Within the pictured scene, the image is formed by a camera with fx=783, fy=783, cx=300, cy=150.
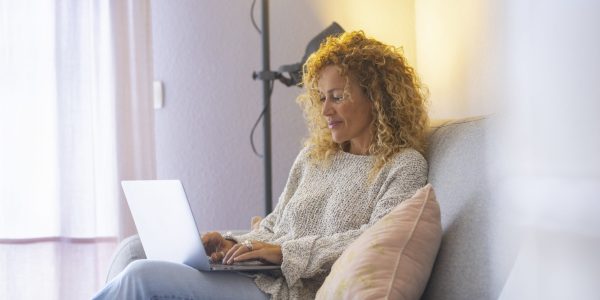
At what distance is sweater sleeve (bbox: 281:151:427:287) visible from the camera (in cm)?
169

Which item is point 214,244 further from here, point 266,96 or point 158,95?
point 158,95

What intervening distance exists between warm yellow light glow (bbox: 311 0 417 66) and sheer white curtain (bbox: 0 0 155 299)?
713mm

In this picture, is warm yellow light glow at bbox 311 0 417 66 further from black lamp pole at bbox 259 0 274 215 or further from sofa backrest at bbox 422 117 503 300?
sofa backrest at bbox 422 117 503 300

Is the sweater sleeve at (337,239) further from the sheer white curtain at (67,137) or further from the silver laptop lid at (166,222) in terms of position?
the sheer white curtain at (67,137)

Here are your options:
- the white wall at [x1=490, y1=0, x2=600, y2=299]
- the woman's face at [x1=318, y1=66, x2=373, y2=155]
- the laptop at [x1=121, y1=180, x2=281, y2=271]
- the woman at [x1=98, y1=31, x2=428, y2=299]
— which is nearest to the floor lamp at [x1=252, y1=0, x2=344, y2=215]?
the woman at [x1=98, y1=31, x2=428, y2=299]

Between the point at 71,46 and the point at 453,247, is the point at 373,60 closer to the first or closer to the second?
the point at 453,247

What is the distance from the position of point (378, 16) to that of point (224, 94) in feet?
2.14

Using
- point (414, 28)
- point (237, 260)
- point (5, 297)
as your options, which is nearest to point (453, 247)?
point (237, 260)

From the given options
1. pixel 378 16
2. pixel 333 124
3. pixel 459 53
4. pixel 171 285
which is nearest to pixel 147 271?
pixel 171 285

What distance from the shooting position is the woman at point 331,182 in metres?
1.68

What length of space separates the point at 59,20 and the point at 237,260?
1445 mm

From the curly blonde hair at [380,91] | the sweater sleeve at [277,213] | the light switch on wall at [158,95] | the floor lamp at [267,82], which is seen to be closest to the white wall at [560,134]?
the curly blonde hair at [380,91]

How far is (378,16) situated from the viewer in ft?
9.71

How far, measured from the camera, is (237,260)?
1.71m
